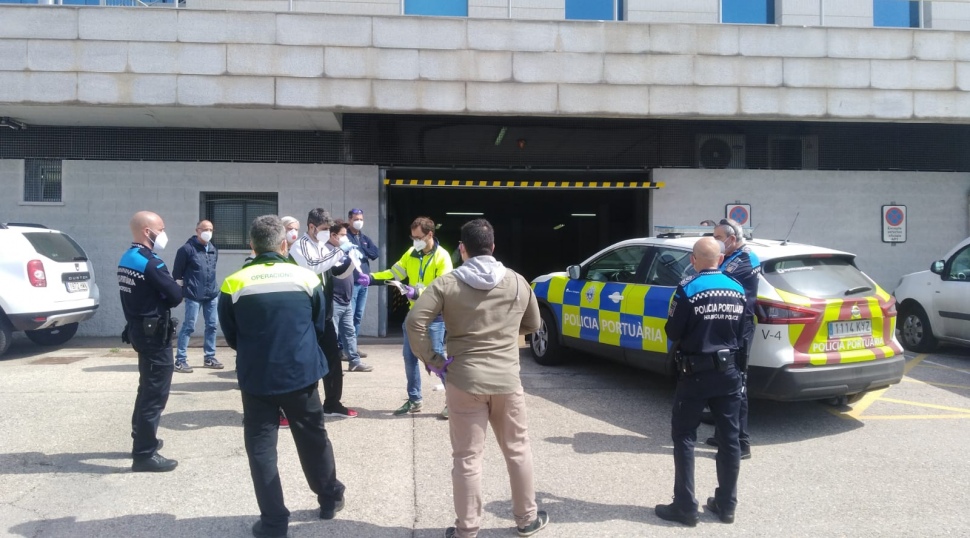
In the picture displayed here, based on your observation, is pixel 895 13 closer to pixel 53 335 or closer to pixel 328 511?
pixel 328 511

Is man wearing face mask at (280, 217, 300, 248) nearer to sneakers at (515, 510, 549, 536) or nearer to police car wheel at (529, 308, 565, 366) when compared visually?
sneakers at (515, 510, 549, 536)

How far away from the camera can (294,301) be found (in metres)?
3.75

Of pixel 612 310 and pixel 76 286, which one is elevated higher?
pixel 76 286

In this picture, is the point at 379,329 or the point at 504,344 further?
the point at 379,329

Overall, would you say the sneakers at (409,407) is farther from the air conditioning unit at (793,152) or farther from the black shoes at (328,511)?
the air conditioning unit at (793,152)

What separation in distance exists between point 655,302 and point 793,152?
261 inches

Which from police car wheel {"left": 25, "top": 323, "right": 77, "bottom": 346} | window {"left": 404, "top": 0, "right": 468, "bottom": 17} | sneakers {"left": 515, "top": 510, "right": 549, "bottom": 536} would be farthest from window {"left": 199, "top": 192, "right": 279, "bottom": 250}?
sneakers {"left": 515, "top": 510, "right": 549, "bottom": 536}

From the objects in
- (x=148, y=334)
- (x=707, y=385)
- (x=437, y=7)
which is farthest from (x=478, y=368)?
(x=437, y=7)

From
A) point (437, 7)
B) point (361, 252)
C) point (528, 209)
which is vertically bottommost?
point (361, 252)

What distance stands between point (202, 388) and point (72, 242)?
379 cm

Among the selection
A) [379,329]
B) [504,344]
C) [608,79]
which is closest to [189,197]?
[379,329]

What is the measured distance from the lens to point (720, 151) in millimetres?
11383

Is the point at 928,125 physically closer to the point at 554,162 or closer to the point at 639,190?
the point at 639,190

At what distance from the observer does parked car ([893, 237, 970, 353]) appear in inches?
341
